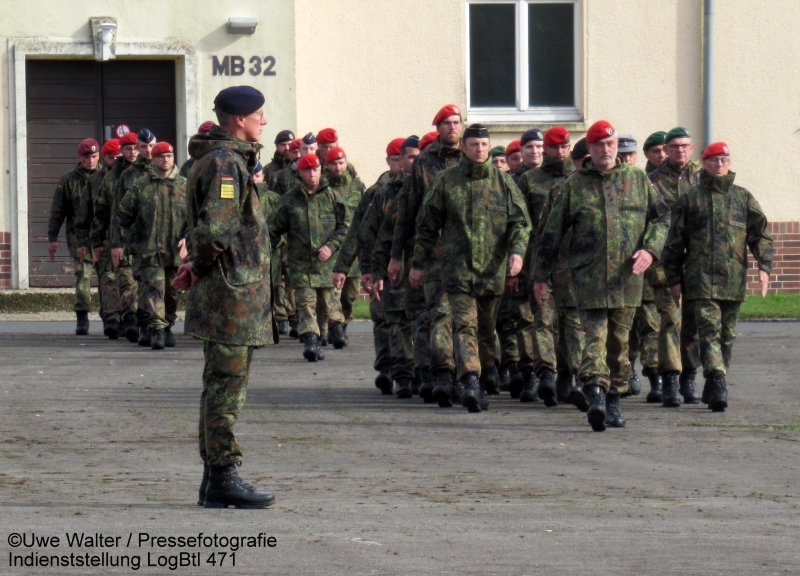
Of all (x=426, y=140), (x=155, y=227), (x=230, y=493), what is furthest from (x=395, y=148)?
(x=230, y=493)

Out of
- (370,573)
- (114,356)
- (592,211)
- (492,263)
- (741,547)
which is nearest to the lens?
(370,573)

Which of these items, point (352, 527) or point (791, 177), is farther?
point (791, 177)

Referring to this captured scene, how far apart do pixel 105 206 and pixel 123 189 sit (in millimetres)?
Result: 537

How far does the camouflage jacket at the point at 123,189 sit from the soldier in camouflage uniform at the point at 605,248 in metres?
7.05

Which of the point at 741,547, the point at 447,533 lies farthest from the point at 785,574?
the point at 447,533

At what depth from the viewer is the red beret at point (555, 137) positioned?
1234 cm

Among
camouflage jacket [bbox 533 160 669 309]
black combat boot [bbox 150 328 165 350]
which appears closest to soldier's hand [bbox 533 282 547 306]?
camouflage jacket [bbox 533 160 669 309]

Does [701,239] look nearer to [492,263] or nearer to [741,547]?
[492,263]

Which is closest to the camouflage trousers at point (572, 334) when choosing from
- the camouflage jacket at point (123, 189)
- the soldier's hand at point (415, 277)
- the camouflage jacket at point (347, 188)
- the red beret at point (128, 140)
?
the soldier's hand at point (415, 277)

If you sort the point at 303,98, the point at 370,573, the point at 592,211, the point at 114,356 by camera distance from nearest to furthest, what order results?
the point at 370,573 < the point at 592,211 < the point at 114,356 < the point at 303,98

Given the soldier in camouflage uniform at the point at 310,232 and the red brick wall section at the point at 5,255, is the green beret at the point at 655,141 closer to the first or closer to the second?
the soldier in camouflage uniform at the point at 310,232

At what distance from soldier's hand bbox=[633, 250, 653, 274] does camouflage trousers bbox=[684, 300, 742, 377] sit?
1384mm

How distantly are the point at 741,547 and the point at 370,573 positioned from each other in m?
1.62

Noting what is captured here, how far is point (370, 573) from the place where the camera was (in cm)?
619
